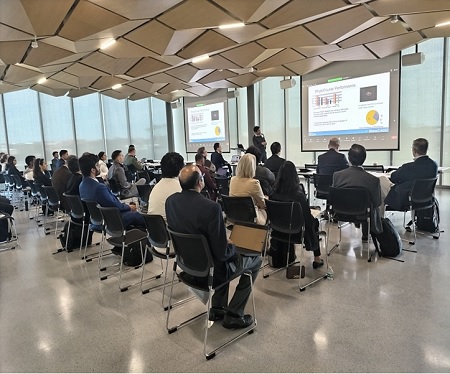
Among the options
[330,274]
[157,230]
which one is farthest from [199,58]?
[330,274]

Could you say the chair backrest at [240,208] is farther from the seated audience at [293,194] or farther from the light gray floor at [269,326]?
the light gray floor at [269,326]

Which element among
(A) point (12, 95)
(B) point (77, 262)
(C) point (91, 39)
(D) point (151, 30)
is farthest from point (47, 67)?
(A) point (12, 95)

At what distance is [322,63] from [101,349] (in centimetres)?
764

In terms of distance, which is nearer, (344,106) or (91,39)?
(91,39)

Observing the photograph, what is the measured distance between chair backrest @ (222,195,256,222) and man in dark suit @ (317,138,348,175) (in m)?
2.34

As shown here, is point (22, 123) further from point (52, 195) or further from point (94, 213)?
point (94, 213)

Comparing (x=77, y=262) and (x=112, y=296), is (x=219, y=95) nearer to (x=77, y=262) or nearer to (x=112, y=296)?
(x=77, y=262)

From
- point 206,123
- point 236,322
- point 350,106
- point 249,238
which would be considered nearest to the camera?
point 236,322

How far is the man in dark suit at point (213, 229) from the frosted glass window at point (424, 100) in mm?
7448

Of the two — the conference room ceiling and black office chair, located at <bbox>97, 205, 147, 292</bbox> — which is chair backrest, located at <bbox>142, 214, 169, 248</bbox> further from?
the conference room ceiling

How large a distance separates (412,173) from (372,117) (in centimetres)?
345

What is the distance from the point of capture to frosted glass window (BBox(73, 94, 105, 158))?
13.0m

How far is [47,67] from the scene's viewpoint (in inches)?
288

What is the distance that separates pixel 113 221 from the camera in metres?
3.49
